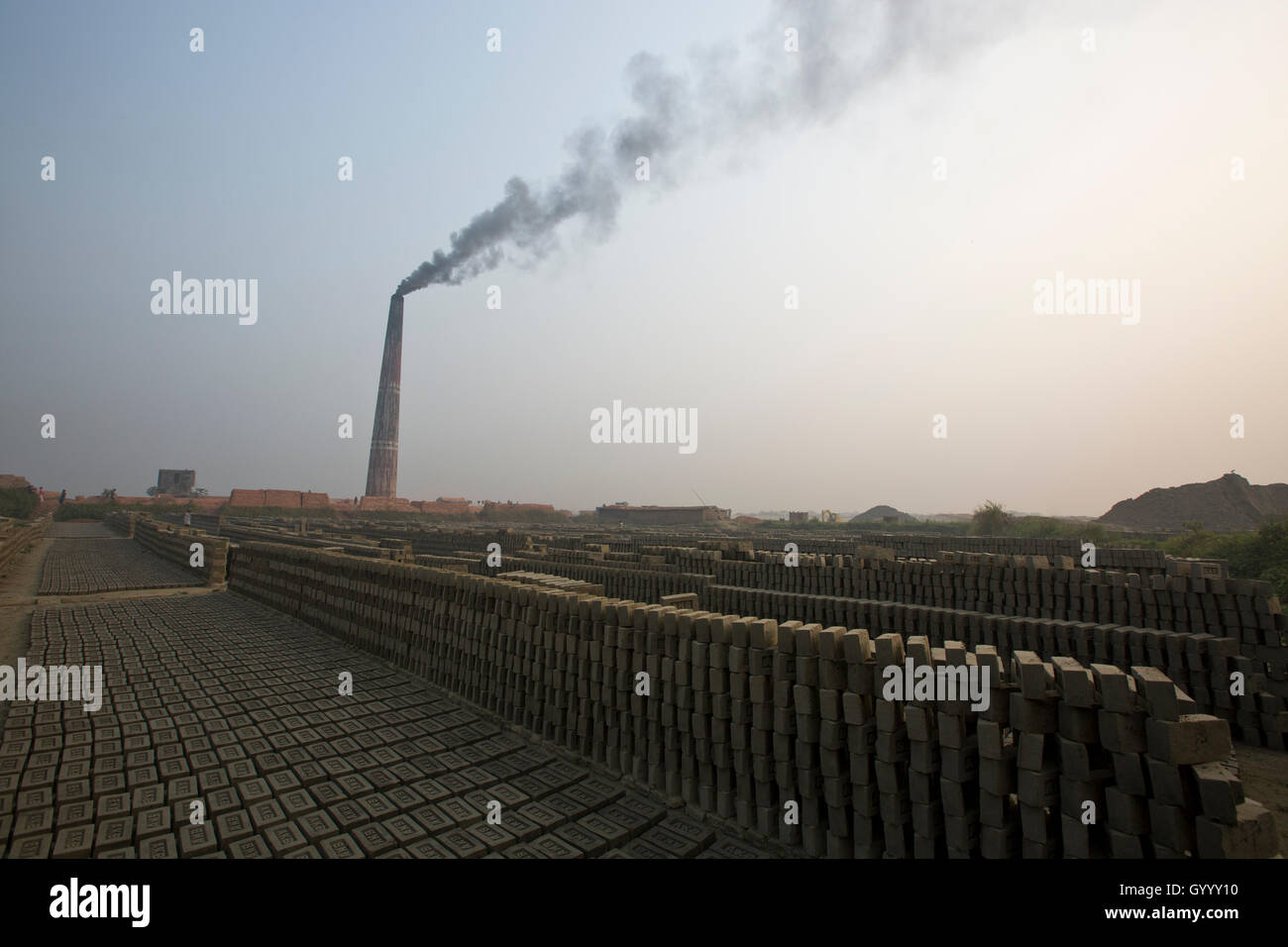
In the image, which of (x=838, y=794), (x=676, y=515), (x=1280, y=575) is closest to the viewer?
(x=838, y=794)

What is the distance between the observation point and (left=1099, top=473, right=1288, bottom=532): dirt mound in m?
48.5

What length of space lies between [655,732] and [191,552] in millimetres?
23178

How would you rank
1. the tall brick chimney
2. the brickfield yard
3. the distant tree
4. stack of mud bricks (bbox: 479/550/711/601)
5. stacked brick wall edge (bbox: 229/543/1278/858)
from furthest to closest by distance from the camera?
the tall brick chimney → the distant tree → stack of mud bricks (bbox: 479/550/711/601) → the brickfield yard → stacked brick wall edge (bbox: 229/543/1278/858)

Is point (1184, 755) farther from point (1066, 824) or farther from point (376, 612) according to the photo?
point (376, 612)

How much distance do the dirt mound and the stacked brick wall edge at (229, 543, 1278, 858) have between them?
5964 centimetres

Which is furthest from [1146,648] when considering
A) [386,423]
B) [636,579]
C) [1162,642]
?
[386,423]

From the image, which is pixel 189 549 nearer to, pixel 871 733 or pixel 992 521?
pixel 871 733

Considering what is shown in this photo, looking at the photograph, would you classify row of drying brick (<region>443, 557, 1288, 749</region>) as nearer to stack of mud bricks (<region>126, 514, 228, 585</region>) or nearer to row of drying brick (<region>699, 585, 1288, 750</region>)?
row of drying brick (<region>699, 585, 1288, 750</region>)

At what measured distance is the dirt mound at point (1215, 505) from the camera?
159ft

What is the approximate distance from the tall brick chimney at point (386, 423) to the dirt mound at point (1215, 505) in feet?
303

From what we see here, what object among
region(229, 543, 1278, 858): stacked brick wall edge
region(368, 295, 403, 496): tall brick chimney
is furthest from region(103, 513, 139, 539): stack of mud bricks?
region(229, 543, 1278, 858): stacked brick wall edge

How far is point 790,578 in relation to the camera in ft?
47.3
